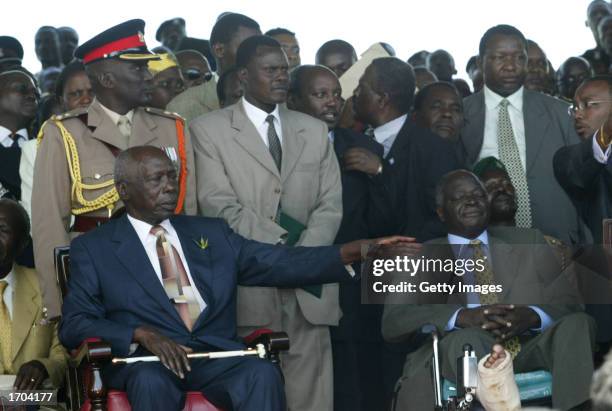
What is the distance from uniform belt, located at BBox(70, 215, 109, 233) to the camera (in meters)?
4.93

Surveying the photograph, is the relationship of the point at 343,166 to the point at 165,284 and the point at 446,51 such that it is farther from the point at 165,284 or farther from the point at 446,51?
the point at 446,51

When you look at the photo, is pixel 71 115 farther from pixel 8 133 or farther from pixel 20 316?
pixel 8 133

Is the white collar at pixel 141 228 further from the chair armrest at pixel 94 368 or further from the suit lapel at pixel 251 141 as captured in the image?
the suit lapel at pixel 251 141

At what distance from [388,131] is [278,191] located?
0.99 metres

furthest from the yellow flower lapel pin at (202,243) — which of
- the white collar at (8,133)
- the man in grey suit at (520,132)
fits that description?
the man in grey suit at (520,132)

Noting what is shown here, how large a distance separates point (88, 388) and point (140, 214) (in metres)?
0.83

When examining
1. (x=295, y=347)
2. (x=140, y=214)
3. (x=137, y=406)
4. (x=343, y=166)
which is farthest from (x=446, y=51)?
(x=137, y=406)

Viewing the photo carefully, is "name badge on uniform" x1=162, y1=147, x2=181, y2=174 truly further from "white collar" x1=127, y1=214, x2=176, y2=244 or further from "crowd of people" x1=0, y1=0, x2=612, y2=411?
"white collar" x1=127, y1=214, x2=176, y2=244

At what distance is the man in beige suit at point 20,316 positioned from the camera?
4805 millimetres

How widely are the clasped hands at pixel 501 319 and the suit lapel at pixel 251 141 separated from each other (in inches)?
44.3

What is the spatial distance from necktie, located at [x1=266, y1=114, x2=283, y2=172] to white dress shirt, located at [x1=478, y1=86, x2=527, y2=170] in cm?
128

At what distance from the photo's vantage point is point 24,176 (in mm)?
5352

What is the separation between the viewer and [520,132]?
6.25 metres

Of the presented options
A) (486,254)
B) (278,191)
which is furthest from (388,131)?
(486,254)
